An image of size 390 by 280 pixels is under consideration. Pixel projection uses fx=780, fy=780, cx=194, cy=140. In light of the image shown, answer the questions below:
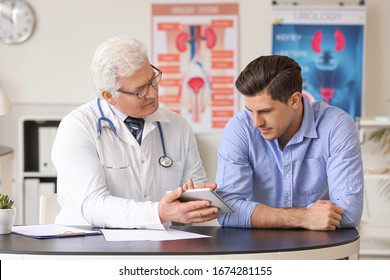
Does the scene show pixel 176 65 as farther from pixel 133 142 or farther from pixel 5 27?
pixel 133 142

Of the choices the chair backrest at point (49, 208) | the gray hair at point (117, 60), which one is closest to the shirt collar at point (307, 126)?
the gray hair at point (117, 60)

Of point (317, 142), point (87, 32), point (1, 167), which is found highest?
point (87, 32)

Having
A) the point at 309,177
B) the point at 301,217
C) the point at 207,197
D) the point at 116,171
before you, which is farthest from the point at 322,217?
the point at 116,171

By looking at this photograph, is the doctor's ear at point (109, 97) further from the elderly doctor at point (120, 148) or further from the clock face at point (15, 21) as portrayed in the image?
the clock face at point (15, 21)

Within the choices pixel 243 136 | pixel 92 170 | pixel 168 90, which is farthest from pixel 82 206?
pixel 168 90

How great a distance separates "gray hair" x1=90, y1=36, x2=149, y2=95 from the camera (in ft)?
9.39

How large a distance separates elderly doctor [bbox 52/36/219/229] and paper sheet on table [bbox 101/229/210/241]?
0.08 meters

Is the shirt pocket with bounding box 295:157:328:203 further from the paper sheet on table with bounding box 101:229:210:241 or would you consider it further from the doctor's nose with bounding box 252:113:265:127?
the paper sheet on table with bounding box 101:229:210:241

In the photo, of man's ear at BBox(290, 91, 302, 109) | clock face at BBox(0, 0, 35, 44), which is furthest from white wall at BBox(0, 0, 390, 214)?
man's ear at BBox(290, 91, 302, 109)

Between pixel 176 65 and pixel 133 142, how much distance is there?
3277mm

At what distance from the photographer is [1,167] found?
17.5 feet

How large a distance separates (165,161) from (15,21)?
3.54 m

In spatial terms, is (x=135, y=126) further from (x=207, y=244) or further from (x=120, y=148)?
(x=207, y=244)

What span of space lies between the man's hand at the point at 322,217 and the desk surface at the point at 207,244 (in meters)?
0.03
